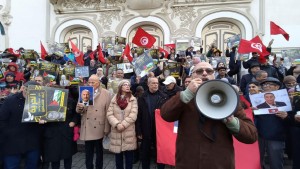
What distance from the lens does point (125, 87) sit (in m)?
4.63

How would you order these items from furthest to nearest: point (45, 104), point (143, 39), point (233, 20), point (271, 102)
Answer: point (233, 20) → point (143, 39) → point (45, 104) → point (271, 102)

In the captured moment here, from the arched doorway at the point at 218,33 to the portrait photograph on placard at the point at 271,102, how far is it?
9608 mm

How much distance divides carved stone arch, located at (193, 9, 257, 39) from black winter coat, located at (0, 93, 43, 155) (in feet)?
33.7

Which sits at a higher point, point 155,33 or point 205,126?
point 155,33

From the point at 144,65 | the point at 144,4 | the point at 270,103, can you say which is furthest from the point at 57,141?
the point at 144,4

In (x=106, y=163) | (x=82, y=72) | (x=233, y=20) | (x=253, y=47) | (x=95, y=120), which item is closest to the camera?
(x=95, y=120)

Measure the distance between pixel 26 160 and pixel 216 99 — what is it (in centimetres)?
354

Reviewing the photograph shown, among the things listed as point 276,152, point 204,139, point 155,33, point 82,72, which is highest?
point 155,33

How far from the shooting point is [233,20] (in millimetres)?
12938

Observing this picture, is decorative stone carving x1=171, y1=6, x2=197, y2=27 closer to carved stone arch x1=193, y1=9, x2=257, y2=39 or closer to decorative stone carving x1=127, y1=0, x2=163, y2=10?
carved stone arch x1=193, y1=9, x2=257, y2=39

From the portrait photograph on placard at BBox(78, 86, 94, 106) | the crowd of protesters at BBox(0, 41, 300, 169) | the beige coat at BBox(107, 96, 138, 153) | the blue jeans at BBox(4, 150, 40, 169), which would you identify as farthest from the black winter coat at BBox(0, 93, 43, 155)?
the beige coat at BBox(107, 96, 138, 153)

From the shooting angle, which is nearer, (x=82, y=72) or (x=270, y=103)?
(x=270, y=103)

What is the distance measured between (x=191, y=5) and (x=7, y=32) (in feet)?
32.6

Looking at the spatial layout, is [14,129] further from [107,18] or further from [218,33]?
[218,33]
